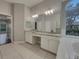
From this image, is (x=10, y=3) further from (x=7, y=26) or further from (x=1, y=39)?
(x=1, y=39)

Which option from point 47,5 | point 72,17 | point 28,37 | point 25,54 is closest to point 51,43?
point 25,54

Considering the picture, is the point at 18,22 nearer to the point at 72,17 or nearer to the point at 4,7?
the point at 4,7

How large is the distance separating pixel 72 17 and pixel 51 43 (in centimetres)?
150

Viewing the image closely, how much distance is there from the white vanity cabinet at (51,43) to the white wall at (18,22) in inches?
112

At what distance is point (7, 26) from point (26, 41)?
188 cm

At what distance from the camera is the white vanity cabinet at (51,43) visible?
3609mm

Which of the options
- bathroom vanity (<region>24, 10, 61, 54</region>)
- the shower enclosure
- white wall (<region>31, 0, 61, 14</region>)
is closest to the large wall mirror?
bathroom vanity (<region>24, 10, 61, 54</region>)

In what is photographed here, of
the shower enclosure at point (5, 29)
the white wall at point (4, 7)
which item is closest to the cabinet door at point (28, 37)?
the shower enclosure at point (5, 29)

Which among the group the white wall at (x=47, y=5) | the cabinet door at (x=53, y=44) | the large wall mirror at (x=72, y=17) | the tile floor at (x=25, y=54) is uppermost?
the white wall at (x=47, y=5)

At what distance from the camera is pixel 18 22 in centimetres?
665

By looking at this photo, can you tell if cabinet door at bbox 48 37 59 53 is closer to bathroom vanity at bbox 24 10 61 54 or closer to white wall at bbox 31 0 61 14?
bathroom vanity at bbox 24 10 61 54

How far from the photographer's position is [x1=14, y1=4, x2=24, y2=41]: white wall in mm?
6574

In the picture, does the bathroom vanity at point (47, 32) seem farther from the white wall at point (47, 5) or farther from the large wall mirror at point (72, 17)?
the large wall mirror at point (72, 17)

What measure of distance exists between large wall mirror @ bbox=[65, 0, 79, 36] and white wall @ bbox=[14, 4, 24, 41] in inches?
169
